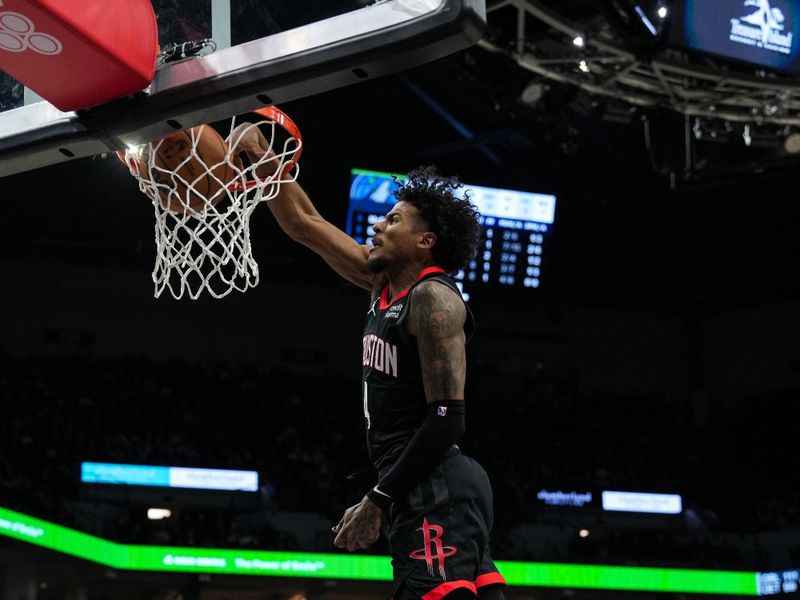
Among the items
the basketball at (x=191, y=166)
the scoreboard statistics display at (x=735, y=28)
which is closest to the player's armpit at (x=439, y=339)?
the basketball at (x=191, y=166)

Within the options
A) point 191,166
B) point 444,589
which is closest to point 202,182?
point 191,166

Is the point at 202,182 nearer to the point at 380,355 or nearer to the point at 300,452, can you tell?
the point at 380,355

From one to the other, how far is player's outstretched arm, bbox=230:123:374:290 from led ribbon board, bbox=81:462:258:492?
987cm

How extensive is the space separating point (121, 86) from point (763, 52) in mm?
4795

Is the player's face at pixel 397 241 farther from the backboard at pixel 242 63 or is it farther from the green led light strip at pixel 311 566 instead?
the green led light strip at pixel 311 566

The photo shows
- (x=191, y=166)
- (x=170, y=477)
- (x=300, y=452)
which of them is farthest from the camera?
(x=300, y=452)

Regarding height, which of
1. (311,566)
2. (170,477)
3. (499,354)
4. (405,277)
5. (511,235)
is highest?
(511,235)

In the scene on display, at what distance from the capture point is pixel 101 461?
12945 millimetres

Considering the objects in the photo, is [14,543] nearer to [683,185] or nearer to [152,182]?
[683,185]

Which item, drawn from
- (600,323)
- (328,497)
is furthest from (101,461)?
(600,323)

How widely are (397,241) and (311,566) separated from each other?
997 centimetres

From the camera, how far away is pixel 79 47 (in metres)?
2.99

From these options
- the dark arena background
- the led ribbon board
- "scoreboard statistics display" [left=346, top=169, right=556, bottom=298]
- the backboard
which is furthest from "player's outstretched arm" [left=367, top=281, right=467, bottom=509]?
the led ribbon board

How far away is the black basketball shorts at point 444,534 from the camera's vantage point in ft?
8.88
